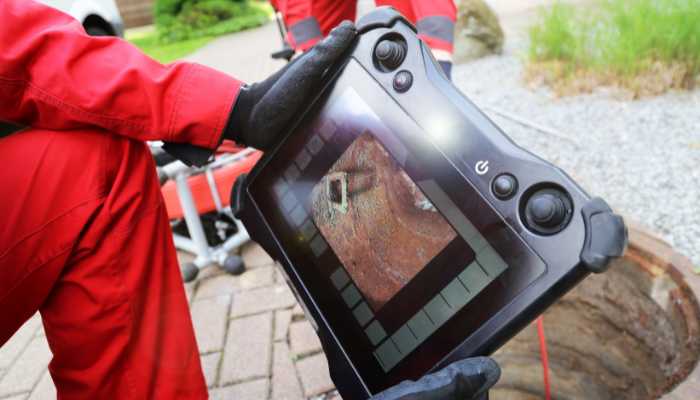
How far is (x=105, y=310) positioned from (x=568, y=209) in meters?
0.89

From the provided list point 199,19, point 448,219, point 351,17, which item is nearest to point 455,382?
point 448,219

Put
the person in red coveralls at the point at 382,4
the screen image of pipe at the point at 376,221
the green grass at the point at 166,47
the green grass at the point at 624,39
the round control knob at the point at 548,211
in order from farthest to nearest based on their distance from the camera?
the green grass at the point at 166,47
the green grass at the point at 624,39
the person in red coveralls at the point at 382,4
the screen image of pipe at the point at 376,221
the round control knob at the point at 548,211

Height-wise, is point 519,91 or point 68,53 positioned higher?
point 68,53

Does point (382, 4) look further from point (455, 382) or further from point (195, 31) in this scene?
point (195, 31)

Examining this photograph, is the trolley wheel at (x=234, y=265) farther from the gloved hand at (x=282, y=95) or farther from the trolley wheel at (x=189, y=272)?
the gloved hand at (x=282, y=95)

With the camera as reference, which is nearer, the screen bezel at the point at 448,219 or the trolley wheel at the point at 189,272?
the screen bezel at the point at 448,219

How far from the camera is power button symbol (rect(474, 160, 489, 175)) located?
0.78 m

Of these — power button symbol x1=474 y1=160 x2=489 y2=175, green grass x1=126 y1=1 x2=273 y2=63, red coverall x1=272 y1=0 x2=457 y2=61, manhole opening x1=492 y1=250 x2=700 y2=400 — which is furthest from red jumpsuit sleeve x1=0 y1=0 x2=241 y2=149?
green grass x1=126 y1=1 x2=273 y2=63

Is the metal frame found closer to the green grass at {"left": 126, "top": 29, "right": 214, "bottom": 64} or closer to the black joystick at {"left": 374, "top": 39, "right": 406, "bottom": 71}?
the black joystick at {"left": 374, "top": 39, "right": 406, "bottom": 71}

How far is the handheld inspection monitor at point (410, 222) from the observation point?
0.71m

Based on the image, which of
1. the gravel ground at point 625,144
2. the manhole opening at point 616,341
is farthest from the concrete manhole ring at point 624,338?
the gravel ground at point 625,144

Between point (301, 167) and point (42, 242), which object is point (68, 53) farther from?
point (301, 167)

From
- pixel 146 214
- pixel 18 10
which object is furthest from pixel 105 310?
pixel 18 10

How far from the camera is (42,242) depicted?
100 cm
